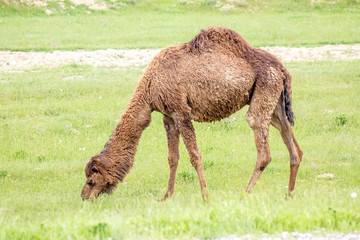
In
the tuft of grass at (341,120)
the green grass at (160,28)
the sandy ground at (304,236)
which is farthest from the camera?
the green grass at (160,28)

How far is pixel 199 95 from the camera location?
8.12m

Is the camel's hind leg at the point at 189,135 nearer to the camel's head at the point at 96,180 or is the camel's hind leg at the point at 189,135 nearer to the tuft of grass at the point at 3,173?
the camel's head at the point at 96,180

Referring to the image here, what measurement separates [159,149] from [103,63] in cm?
858

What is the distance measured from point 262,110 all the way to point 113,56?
41.5 feet

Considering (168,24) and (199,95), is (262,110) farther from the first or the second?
(168,24)

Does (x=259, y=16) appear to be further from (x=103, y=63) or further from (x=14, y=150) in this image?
(x=14, y=150)

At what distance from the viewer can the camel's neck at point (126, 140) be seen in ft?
26.1

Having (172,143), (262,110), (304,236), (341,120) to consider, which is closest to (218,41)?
(262,110)

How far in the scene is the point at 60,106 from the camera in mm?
13742

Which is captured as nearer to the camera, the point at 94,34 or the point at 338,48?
the point at 338,48

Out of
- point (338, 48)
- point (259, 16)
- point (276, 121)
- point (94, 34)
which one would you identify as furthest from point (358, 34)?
point (276, 121)

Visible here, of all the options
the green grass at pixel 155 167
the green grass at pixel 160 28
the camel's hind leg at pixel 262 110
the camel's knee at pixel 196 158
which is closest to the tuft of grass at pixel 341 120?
the green grass at pixel 155 167

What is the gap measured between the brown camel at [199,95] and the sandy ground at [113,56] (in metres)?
10.5

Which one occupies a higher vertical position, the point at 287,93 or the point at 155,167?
the point at 287,93
